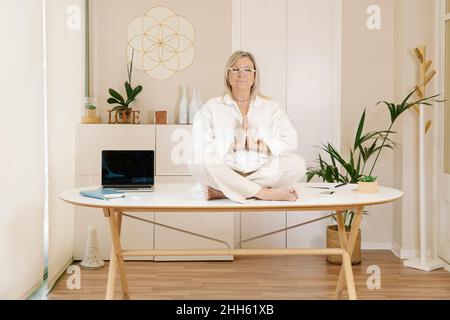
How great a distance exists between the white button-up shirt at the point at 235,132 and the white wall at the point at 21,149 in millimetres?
977

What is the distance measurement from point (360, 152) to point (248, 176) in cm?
192

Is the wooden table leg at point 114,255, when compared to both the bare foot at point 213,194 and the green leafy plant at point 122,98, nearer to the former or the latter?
the bare foot at point 213,194

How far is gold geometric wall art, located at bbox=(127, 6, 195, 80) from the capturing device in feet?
15.5

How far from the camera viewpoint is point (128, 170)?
319 cm

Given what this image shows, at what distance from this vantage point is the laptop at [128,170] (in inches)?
124

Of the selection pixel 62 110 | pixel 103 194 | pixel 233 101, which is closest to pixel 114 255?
pixel 103 194

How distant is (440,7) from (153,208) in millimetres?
2945

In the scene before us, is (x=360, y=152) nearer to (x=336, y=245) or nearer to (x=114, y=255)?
(x=336, y=245)

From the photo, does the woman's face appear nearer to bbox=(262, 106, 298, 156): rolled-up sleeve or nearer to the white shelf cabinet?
bbox=(262, 106, 298, 156): rolled-up sleeve

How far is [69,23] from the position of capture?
4.23 meters

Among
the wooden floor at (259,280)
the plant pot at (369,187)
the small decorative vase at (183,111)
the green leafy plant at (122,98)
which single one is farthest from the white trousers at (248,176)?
the green leafy plant at (122,98)

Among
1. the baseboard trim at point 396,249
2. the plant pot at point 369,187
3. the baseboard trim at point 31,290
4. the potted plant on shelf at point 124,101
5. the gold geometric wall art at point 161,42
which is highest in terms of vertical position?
the gold geometric wall art at point 161,42

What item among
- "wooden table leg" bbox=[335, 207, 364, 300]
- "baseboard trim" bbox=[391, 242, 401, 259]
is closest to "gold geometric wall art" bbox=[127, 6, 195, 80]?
"wooden table leg" bbox=[335, 207, 364, 300]
